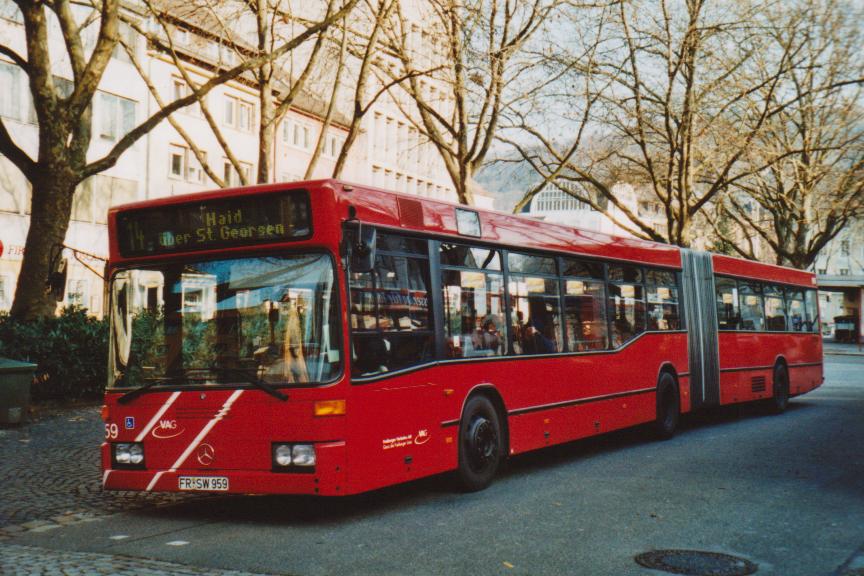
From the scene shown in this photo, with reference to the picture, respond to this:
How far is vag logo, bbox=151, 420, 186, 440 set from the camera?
8.95m

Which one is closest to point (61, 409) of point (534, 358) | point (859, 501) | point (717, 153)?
point (534, 358)

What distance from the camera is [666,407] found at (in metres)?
16.0

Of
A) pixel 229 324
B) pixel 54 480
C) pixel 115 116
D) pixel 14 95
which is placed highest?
pixel 115 116

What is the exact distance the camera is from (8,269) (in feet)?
112

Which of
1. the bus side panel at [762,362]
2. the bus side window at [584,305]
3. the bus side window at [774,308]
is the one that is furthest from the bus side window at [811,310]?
the bus side window at [584,305]

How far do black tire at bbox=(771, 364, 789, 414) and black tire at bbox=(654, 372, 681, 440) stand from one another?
540cm

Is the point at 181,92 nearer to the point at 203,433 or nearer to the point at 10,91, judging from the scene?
the point at 10,91

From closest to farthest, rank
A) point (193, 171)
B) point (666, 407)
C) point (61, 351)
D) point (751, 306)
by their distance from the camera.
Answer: point (666, 407), point (61, 351), point (751, 306), point (193, 171)

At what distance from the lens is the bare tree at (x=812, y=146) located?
30.7m

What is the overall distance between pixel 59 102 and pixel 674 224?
21012 millimetres

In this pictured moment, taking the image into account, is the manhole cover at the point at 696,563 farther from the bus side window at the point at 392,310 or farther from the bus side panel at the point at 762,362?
the bus side panel at the point at 762,362

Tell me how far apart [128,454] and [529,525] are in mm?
3417

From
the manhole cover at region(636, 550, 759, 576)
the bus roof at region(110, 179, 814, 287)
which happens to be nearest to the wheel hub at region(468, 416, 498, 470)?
the bus roof at region(110, 179, 814, 287)

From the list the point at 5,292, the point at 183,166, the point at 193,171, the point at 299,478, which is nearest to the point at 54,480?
the point at 299,478
